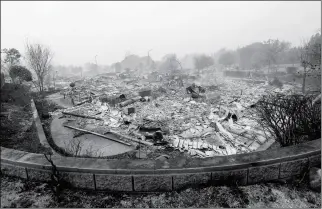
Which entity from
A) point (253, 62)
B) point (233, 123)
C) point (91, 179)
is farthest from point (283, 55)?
point (91, 179)

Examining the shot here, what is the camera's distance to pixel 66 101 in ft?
56.1

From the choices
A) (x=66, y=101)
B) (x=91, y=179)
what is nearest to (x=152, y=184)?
(x=91, y=179)

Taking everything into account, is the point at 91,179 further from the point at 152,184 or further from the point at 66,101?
the point at 66,101

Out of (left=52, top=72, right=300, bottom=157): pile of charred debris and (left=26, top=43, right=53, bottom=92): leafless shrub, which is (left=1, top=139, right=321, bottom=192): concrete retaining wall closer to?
(left=52, top=72, right=300, bottom=157): pile of charred debris

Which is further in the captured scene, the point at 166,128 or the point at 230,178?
the point at 166,128

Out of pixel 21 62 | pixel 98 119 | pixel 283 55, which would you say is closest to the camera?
pixel 98 119

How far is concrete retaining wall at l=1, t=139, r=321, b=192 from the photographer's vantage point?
2.58 metres

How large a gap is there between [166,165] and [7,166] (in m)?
2.40

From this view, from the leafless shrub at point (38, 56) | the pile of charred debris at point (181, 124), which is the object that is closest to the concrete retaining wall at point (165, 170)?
the pile of charred debris at point (181, 124)

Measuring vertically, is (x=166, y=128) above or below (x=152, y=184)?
below

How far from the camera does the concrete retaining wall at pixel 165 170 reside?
8.46 feet

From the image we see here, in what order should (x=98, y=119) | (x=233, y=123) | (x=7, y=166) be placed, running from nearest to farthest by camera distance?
(x=7, y=166)
(x=233, y=123)
(x=98, y=119)

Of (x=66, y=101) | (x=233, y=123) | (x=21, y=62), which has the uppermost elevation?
(x=21, y=62)

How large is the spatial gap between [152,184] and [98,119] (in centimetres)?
968
